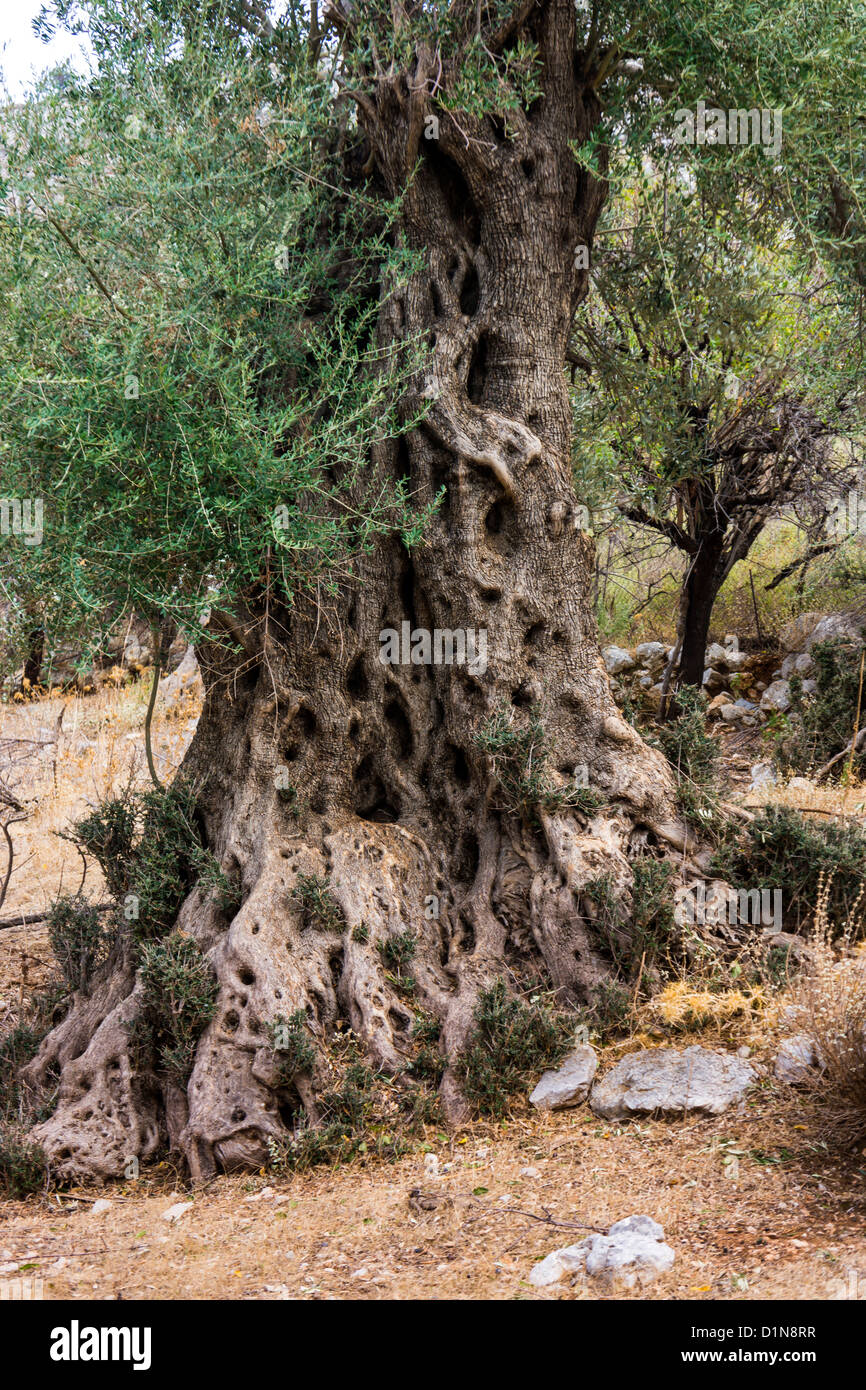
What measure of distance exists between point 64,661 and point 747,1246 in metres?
4.52

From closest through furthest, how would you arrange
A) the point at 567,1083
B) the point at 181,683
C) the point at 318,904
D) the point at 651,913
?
the point at 567,1083
the point at 651,913
the point at 318,904
the point at 181,683

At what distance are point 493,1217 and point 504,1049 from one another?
38.7 inches

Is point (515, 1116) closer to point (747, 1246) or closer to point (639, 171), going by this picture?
point (747, 1246)

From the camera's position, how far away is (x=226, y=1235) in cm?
455

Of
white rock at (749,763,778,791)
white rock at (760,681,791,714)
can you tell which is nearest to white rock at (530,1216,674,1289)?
white rock at (749,763,778,791)

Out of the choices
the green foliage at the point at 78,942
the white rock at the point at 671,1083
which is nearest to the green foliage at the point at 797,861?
the white rock at the point at 671,1083

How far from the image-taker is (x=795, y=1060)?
15.9ft

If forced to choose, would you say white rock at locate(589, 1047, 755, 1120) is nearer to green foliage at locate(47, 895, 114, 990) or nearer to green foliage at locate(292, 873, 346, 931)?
green foliage at locate(292, 873, 346, 931)

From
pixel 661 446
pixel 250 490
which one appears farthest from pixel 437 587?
pixel 661 446

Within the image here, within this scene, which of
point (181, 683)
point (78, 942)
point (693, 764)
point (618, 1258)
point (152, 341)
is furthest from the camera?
point (181, 683)

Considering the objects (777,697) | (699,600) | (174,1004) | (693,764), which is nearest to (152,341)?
(174,1004)

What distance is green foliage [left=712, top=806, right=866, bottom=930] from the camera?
5914 millimetres

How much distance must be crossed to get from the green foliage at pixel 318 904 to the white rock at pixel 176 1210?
4.99ft

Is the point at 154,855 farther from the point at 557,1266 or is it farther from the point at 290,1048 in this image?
the point at 557,1266
